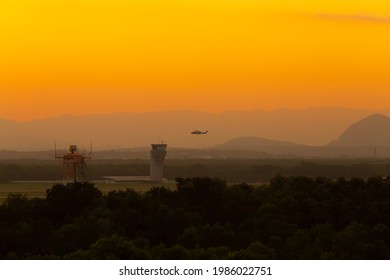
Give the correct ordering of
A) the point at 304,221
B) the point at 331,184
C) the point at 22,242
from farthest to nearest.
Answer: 1. the point at 331,184
2. the point at 304,221
3. the point at 22,242

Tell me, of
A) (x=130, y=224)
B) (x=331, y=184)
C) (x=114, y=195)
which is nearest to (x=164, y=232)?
(x=130, y=224)

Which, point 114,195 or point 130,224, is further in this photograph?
point 114,195

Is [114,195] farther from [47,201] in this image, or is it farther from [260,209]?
[260,209]

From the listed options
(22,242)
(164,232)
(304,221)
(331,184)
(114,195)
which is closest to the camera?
(22,242)

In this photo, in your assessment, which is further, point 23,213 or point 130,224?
point 23,213

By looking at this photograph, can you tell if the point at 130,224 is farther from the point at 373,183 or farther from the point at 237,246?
the point at 373,183

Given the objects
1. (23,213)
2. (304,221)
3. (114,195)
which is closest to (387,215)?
(304,221)
